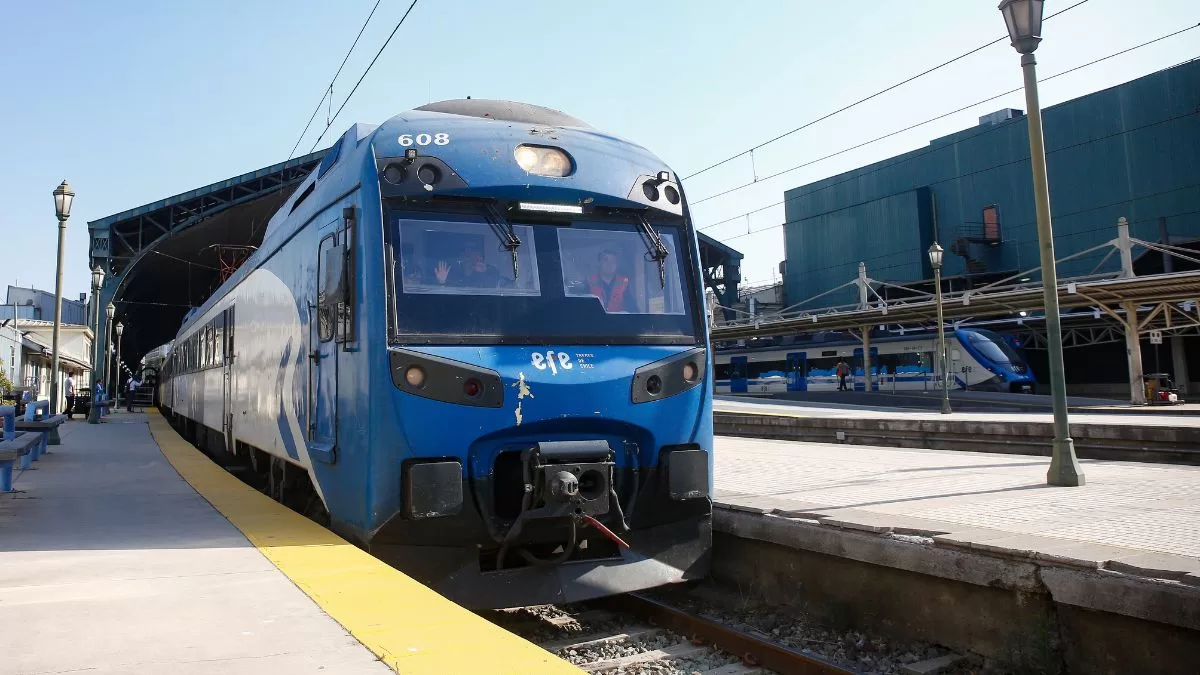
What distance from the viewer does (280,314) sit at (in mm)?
8438

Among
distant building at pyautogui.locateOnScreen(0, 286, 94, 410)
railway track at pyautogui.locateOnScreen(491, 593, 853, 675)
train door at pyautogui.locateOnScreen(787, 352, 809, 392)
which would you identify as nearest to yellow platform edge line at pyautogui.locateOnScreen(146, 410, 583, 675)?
railway track at pyautogui.locateOnScreen(491, 593, 853, 675)

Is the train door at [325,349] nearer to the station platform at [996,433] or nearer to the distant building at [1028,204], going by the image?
the station platform at [996,433]

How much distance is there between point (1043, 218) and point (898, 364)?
2924 centimetres

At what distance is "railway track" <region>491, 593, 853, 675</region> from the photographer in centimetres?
553

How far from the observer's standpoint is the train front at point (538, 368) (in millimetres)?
5742

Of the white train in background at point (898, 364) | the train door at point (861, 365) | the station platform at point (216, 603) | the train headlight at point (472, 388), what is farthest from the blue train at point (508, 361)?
A: the train door at point (861, 365)

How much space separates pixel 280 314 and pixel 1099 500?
293 inches

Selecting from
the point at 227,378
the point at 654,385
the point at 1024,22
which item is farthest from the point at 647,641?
the point at 227,378

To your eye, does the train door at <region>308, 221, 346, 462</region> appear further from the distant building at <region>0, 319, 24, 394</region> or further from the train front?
the distant building at <region>0, 319, 24, 394</region>

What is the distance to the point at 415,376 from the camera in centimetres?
570

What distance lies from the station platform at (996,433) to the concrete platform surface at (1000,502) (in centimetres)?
195

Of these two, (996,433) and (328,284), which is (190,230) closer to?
(996,433)

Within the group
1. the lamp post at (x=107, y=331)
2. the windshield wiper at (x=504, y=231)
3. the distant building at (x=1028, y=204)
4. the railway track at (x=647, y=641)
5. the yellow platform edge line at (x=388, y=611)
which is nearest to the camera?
the yellow platform edge line at (x=388, y=611)

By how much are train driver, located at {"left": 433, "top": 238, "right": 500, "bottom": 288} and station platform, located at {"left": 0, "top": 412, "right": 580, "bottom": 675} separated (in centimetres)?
184
